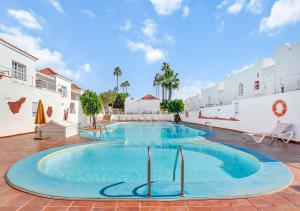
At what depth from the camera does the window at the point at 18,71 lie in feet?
44.6

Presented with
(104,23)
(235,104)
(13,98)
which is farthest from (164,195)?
(235,104)

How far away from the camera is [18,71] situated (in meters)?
14.0

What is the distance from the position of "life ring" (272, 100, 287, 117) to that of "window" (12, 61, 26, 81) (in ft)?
59.7

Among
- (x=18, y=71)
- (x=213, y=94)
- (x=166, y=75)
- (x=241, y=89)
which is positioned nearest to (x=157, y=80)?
(x=166, y=75)

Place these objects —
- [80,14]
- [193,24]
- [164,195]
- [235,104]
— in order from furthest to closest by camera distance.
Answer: [235,104] → [193,24] → [80,14] → [164,195]

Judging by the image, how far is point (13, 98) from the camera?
11188 millimetres

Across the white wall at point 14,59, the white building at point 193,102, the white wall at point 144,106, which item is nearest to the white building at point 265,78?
the white building at point 193,102

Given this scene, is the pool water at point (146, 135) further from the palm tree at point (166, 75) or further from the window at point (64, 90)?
the palm tree at point (166, 75)

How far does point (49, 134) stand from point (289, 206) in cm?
1128

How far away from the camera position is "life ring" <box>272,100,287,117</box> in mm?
9773

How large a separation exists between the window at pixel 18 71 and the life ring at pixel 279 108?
1821cm

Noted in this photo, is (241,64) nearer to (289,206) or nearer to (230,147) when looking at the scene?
(230,147)

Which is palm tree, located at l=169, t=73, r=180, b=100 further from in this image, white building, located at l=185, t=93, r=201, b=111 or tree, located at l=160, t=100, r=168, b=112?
white building, located at l=185, t=93, r=201, b=111

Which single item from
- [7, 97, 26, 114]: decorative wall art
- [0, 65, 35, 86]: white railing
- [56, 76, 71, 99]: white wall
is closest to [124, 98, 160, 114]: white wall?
[56, 76, 71, 99]: white wall
